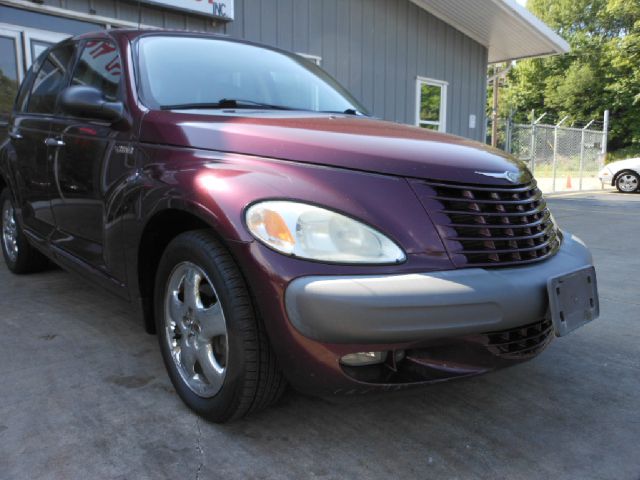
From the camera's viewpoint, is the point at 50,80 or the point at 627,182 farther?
the point at 627,182

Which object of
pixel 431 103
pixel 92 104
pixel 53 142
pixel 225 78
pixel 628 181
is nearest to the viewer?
pixel 92 104

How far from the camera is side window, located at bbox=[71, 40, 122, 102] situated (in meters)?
2.74

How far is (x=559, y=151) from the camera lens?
15156 millimetres

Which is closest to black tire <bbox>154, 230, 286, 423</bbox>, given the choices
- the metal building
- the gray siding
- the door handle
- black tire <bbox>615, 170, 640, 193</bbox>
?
the door handle

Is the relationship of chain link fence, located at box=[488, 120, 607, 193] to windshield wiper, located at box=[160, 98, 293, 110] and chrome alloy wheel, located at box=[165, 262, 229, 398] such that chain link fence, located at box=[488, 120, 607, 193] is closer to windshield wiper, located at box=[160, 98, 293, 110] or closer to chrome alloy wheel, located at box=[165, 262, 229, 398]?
windshield wiper, located at box=[160, 98, 293, 110]

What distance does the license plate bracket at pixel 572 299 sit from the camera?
6.27 ft

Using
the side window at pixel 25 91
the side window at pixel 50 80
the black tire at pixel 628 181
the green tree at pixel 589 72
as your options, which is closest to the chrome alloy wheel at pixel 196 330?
the side window at pixel 50 80

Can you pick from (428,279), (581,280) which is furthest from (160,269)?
(581,280)

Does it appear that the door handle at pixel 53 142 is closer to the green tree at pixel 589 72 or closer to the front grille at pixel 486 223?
the front grille at pixel 486 223

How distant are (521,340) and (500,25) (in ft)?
33.8

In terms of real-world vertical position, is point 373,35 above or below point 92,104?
above

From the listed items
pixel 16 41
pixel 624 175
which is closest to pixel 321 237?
pixel 16 41

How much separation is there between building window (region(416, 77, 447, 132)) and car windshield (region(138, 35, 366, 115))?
7899mm

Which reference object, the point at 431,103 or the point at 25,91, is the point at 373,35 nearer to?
the point at 431,103
